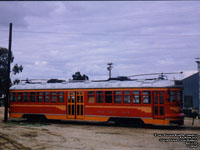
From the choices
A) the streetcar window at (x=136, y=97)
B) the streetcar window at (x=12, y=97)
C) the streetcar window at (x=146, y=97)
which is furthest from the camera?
the streetcar window at (x=12, y=97)

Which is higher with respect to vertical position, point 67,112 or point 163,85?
point 163,85

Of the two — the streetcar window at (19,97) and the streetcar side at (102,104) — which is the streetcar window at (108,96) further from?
the streetcar window at (19,97)

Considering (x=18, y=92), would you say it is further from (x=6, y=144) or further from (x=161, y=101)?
(x=161, y=101)

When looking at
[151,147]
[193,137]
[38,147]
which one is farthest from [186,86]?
[38,147]

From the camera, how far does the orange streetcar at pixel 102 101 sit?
16188 mm

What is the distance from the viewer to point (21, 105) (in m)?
21.0

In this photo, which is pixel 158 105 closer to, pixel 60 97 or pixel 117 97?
pixel 117 97

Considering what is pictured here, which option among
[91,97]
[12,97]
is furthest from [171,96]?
[12,97]

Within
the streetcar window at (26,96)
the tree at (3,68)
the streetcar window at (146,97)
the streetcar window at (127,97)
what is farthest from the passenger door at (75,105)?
the tree at (3,68)

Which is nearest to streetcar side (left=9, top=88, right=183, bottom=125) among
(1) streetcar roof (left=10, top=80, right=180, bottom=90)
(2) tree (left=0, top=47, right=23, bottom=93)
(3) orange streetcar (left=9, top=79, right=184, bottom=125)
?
(3) orange streetcar (left=9, top=79, right=184, bottom=125)

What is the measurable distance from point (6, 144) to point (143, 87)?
9.13m

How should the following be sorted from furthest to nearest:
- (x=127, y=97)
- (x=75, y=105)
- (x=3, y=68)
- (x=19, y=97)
A: (x=3, y=68) → (x=19, y=97) → (x=75, y=105) → (x=127, y=97)

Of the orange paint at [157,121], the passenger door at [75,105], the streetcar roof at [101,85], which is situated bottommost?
the orange paint at [157,121]

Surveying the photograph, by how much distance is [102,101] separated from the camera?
17938 millimetres
